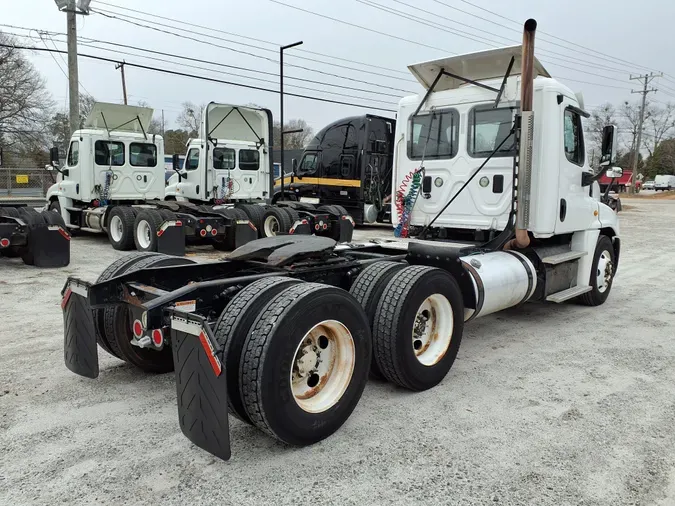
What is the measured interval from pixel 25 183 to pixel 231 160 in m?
22.2

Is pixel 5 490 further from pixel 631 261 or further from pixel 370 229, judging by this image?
pixel 370 229

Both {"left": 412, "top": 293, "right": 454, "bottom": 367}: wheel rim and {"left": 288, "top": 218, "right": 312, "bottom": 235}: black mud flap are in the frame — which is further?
{"left": 288, "top": 218, "right": 312, "bottom": 235}: black mud flap

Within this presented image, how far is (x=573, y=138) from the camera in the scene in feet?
20.0

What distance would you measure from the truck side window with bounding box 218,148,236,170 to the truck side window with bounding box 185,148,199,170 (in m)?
1.23

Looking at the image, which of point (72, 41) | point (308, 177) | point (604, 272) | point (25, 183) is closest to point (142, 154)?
point (308, 177)

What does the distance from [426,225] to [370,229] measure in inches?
495

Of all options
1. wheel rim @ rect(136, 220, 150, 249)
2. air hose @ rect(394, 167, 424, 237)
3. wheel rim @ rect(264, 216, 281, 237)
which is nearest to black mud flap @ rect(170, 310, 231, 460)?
air hose @ rect(394, 167, 424, 237)

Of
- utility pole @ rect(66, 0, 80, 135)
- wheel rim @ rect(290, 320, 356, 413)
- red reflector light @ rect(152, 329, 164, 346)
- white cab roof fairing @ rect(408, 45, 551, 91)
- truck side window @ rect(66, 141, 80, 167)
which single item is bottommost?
wheel rim @ rect(290, 320, 356, 413)

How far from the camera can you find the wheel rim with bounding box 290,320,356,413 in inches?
131

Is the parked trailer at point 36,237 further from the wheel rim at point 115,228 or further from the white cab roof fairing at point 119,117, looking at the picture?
the white cab roof fairing at point 119,117

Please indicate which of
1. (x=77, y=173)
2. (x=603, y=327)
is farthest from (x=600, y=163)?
(x=77, y=173)

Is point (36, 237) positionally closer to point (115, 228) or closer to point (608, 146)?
point (115, 228)

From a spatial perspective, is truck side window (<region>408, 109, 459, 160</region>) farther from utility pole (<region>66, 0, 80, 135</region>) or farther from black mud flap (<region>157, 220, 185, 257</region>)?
utility pole (<region>66, 0, 80, 135</region>)

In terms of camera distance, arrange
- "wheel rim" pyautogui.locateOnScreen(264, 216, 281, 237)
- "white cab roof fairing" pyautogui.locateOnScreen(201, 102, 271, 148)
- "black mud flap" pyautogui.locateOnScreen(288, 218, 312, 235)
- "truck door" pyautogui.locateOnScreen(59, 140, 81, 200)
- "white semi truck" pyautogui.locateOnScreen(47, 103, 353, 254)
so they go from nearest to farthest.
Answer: "white semi truck" pyautogui.locateOnScreen(47, 103, 353, 254), "black mud flap" pyautogui.locateOnScreen(288, 218, 312, 235), "wheel rim" pyautogui.locateOnScreen(264, 216, 281, 237), "truck door" pyautogui.locateOnScreen(59, 140, 81, 200), "white cab roof fairing" pyautogui.locateOnScreen(201, 102, 271, 148)
